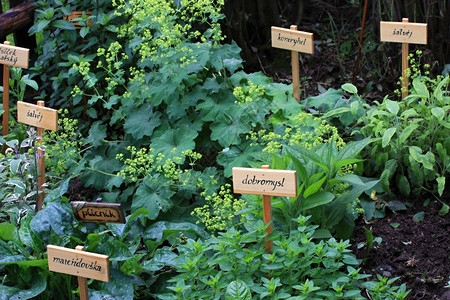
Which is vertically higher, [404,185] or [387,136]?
[387,136]

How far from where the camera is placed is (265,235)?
9.92 ft

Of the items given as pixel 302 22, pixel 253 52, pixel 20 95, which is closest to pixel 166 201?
pixel 20 95

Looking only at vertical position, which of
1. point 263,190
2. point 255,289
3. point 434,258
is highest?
point 263,190

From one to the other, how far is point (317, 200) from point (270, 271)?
467 millimetres

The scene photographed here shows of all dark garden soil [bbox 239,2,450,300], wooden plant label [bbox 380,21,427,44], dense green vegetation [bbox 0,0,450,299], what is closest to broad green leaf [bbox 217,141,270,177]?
dense green vegetation [bbox 0,0,450,299]

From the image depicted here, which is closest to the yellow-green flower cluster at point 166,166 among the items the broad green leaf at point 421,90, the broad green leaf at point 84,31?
the broad green leaf at point 84,31

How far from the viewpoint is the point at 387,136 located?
12.0ft

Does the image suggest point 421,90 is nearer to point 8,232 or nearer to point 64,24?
point 8,232

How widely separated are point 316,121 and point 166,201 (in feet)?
3.21

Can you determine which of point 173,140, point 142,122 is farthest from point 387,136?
point 142,122

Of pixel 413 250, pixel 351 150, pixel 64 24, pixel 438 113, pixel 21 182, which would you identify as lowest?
pixel 413 250

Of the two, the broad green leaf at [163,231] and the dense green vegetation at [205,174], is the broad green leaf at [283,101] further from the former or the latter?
the broad green leaf at [163,231]

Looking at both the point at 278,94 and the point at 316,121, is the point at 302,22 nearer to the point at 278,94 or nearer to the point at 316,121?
the point at 278,94

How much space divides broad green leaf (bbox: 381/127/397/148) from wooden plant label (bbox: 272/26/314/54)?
825mm
